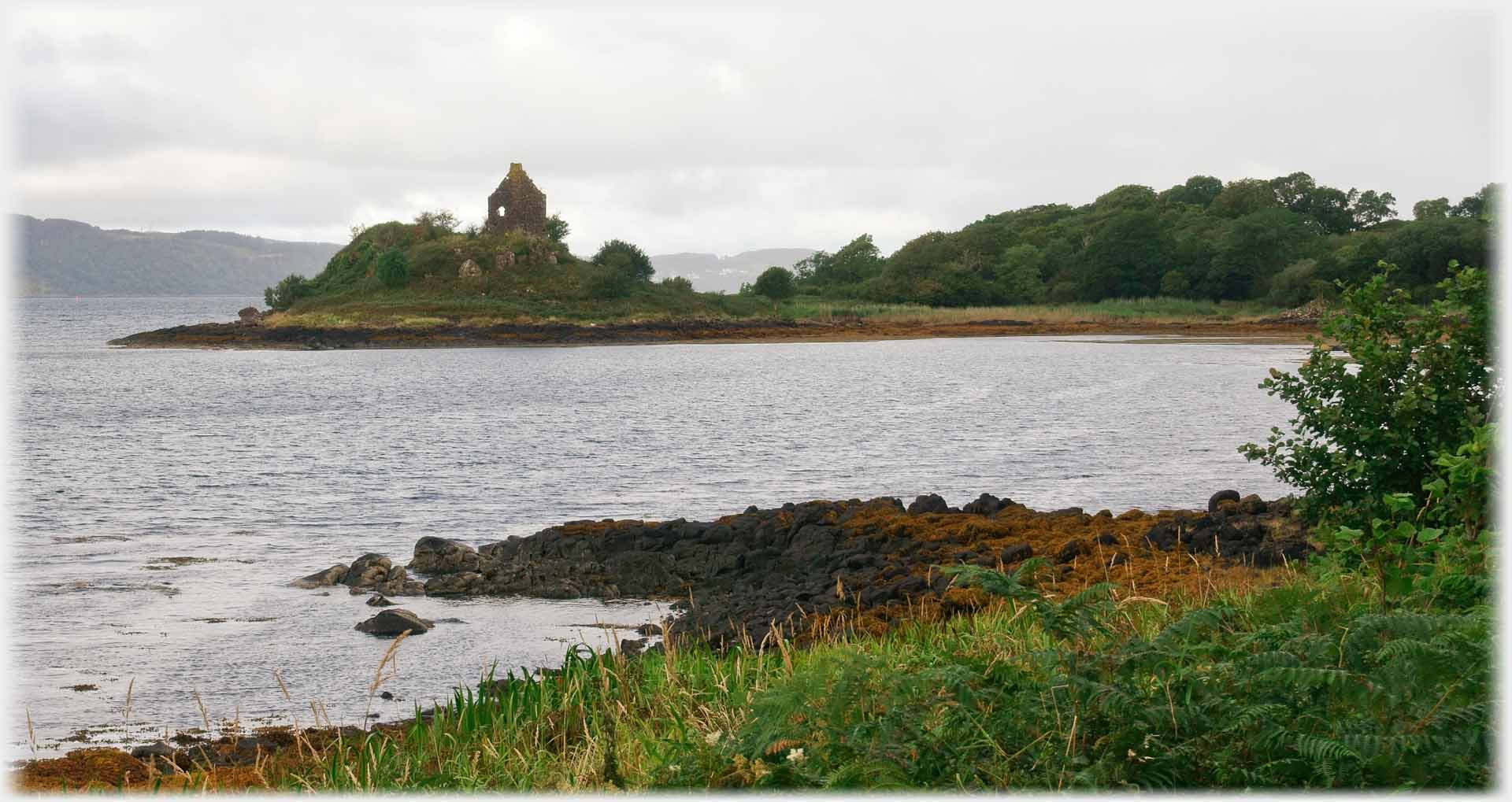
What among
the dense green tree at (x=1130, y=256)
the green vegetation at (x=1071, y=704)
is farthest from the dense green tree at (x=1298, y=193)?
the green vegetation at (x=1071, y=704)

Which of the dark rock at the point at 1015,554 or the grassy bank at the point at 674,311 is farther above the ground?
the grassy bank at the point at 674,311

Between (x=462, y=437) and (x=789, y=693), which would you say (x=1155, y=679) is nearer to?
(x=789, y=693)

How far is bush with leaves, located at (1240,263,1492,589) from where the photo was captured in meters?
10.2

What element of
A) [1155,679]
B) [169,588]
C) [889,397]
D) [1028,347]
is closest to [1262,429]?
[889,397]

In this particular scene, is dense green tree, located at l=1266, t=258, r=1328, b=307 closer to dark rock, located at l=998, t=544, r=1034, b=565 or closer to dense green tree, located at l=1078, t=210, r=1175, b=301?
dense green tree, located at l=1078, t=210, r=1175, b=301

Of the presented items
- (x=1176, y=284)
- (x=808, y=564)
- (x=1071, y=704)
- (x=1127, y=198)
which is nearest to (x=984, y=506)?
(x=808, y=564)

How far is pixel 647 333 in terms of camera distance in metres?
101

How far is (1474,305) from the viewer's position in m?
10.1

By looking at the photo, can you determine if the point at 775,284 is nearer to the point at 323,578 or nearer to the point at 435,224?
the point at 435,224

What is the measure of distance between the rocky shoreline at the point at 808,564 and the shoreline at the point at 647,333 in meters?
81.0

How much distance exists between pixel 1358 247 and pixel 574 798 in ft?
305

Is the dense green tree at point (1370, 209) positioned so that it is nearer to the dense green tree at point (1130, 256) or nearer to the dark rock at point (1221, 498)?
the dense green tree at point (1130, 256)

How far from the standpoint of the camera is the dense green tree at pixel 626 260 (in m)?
113

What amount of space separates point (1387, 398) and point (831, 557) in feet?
19.4
